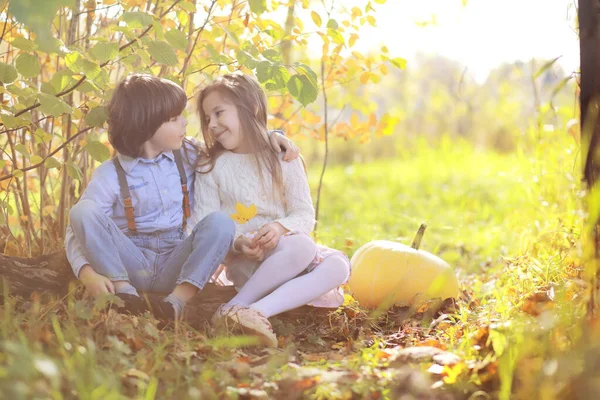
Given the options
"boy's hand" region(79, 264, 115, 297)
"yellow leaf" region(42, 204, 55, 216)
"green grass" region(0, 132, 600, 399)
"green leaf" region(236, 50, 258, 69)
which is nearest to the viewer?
"green grass" region(0, 132, 600, 399)

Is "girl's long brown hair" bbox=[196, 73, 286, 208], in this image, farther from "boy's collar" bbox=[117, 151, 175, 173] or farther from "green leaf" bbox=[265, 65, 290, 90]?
"green leaf" bbox=[265, 65, 290, 90]

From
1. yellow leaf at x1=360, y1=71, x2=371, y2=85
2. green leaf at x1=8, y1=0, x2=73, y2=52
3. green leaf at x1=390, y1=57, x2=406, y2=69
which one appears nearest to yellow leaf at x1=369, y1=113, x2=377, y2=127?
yellow leaf at x1=360, y1=71, x2=371, y2=85

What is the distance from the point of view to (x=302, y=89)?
2.28 m

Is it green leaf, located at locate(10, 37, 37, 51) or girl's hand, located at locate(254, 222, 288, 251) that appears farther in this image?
girl's hand, located at locate(254, 222, 288, 251)

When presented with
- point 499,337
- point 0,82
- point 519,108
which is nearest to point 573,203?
point 499,337

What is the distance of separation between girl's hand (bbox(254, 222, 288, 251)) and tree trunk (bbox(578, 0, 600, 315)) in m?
1.13

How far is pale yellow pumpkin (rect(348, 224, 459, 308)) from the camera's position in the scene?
9.11 feet

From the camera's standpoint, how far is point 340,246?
3.70 m

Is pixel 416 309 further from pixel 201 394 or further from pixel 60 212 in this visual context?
pixel 60 212

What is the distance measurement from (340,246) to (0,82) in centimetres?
198

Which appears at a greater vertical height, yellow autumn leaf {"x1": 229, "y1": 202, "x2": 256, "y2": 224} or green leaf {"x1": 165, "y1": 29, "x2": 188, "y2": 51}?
green leaf {"x1": 165, "y1": 29, "x2": 188, "y2": 51}

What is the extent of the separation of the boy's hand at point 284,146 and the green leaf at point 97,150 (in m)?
0.67

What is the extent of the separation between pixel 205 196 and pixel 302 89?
694 mm

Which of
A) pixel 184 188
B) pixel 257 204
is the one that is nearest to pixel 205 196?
pixel 184 188
